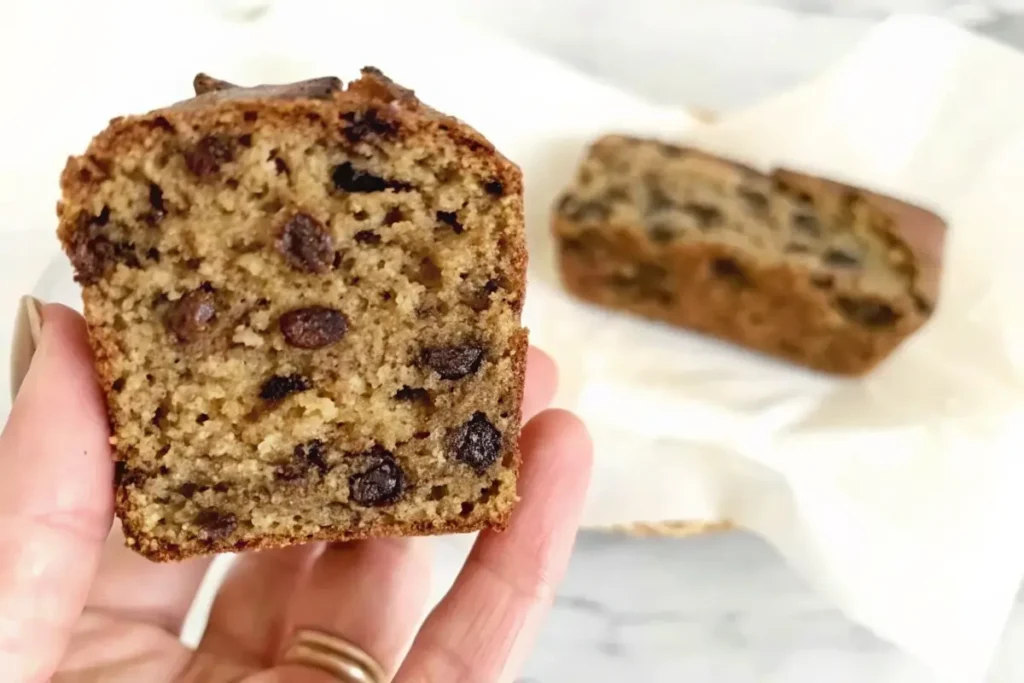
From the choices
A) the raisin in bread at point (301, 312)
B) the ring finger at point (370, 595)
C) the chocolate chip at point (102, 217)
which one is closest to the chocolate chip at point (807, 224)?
the ring finger at point (370, 595)

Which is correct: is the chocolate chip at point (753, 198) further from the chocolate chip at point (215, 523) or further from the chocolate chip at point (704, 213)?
the chocolate chip at point (215, 523)

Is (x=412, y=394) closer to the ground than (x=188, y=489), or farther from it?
farther from it

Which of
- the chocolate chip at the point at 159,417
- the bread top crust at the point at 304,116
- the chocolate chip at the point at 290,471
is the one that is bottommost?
the chocolate chip at the point at 290,471

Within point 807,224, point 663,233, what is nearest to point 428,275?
point 663,233

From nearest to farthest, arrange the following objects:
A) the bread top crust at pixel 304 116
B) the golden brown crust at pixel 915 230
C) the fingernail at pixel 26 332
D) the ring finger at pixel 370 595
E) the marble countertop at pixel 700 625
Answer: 1. the bread top crust at pixel 304 116
2. the fingernail at pixel 26 332
3. the ring finger at pixel 370 595
4. the marble countertop at pixel 700 625
5. the golden brown crust at pixel 915 230

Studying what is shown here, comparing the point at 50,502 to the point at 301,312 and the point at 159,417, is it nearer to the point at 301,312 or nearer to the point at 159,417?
the point at 159,417

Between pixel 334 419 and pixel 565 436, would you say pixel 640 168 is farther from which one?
pixel 334 419

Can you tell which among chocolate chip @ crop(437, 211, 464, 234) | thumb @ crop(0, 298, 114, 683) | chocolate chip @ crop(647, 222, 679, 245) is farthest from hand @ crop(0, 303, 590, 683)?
chocolate chip @ crop(647, 222, 679, 245)

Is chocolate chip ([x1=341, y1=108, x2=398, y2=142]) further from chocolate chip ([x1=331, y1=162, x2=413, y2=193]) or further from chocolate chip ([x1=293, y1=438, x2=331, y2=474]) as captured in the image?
Result: chocolate chip ([x1=293, y1=438, x2=331, y2=474])
